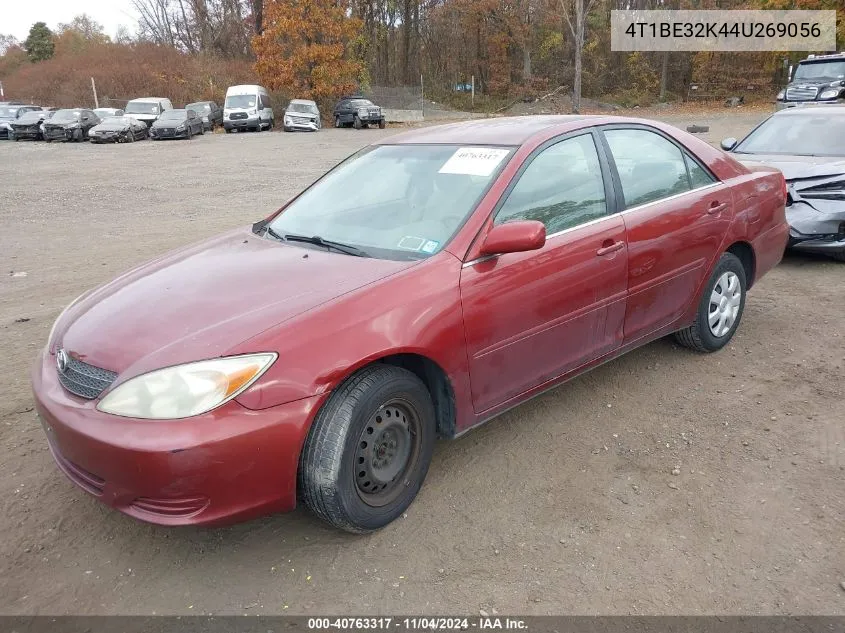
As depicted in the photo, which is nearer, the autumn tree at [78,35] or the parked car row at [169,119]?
the parked car row at [169,119]

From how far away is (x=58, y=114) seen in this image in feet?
92.6

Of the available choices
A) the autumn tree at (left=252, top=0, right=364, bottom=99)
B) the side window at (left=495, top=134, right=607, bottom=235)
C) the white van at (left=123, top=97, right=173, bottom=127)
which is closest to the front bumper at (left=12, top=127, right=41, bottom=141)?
the white van at (left=123, top=97, right=173, bottom=127)

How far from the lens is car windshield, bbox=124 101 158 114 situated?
99.8 ft

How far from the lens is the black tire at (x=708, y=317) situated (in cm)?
433

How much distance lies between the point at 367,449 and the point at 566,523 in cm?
92

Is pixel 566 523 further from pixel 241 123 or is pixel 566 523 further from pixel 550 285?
pixel 241 123

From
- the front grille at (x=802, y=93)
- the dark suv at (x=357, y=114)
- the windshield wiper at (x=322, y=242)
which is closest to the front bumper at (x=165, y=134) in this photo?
the dark suv at (x=357, y=114)

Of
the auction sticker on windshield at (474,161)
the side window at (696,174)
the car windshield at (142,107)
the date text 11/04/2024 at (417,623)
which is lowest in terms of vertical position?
the date text 11/04/2024 at (417,623)

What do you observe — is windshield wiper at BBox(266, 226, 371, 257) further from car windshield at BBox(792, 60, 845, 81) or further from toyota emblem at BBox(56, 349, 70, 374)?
car windshield at BBox(792, 60, 845, 81)

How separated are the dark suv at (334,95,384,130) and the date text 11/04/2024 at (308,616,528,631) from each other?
103 ft

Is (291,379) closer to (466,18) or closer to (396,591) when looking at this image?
(396,591)

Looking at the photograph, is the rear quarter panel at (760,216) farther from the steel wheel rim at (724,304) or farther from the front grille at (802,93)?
the front grille at (802,93)

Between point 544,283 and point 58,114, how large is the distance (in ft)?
101

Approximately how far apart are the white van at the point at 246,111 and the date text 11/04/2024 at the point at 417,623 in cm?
3108
